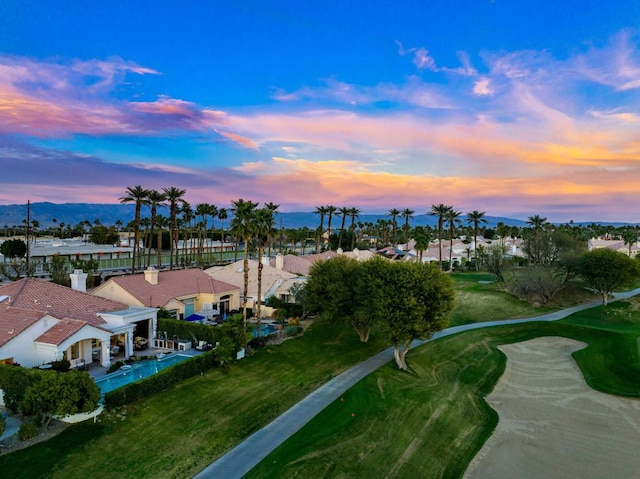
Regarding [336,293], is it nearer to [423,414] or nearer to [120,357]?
[423,414]

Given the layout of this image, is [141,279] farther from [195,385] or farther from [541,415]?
[541,415]

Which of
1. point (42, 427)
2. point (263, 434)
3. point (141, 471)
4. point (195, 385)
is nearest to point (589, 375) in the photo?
Result: point (263, 434)

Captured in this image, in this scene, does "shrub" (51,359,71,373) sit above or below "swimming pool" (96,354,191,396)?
above

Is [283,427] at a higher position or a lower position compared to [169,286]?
lower

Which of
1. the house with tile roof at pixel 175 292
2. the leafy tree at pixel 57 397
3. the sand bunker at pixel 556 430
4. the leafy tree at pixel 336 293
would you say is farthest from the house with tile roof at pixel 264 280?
the leafy tree at pixel 57 397

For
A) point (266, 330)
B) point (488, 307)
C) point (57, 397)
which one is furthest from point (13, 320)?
point (488, 307)

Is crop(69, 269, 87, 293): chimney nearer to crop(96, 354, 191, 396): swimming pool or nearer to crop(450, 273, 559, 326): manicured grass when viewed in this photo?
crop(96, 354, 191, 396): swimming pool

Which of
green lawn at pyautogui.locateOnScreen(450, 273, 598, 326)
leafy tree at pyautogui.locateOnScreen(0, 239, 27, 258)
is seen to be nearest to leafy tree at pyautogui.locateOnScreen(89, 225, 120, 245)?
leafy tree at pyautogui.locateOnScreen(0, 239, 27, 258)
